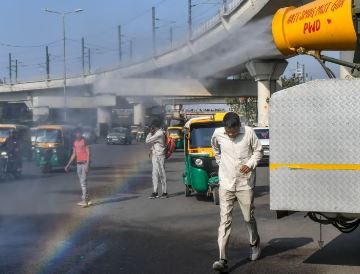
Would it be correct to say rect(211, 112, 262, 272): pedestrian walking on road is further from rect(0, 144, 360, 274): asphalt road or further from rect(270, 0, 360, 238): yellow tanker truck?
rect(270, 0, 360, 238): yellow tanker truck

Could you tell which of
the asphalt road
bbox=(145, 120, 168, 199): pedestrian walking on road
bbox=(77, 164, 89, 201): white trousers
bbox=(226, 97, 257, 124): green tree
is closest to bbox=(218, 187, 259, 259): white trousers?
the asphalt road

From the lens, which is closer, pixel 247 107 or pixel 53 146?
pixel 53 146

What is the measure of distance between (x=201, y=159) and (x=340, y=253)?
19.4 feet

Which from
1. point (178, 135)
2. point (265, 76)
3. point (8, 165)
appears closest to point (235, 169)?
point (8, 165)

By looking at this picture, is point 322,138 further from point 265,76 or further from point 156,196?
point 265,76

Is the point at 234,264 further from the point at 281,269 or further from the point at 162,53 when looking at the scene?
the point at 162,53

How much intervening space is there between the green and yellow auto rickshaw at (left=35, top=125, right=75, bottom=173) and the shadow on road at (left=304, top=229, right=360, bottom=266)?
50.8 ft

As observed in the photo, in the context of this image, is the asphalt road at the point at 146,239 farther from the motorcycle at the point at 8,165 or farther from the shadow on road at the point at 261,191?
the motorcycle at the point at 8,165

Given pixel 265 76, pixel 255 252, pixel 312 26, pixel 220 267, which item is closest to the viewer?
pixel 312 26

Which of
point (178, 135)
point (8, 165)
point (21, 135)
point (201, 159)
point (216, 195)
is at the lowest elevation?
point (216, 195)

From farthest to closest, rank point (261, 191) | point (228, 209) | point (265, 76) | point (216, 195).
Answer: point (265, 76)
point (261, 191)
point (216, 195)
point (228, 209)

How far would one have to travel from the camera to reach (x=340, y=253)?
7602 millimetres

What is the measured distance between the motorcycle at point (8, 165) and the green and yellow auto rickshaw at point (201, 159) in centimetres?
789


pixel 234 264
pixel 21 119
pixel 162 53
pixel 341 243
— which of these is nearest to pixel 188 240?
pixel 234 264
